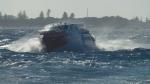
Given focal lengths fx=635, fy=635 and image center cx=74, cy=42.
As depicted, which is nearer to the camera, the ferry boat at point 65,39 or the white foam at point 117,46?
the ferry boat at point 65,39

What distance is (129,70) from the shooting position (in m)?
32.9

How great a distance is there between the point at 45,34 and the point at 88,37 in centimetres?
363

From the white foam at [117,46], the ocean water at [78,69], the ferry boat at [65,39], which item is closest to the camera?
the ocean water at [78,69]

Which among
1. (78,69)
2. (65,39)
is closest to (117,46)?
(65,39)

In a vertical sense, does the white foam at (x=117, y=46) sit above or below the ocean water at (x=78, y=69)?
below

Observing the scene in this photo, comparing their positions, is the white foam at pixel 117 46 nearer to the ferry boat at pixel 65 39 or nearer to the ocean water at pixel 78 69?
the ferry boat at pixel 65 39

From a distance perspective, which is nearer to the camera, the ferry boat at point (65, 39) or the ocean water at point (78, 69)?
the ocean water at point (78, 69)

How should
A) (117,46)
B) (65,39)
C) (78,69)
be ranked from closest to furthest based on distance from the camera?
(78,69) → (65,39) → (117,46)

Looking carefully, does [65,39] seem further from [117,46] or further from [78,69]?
[78,69]

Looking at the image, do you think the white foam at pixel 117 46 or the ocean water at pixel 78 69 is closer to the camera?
the ocean water at pixel 78 69

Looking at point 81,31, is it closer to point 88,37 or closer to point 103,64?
point 88,37

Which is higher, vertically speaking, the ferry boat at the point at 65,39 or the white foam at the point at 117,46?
the ferry boat at the point at 65,39

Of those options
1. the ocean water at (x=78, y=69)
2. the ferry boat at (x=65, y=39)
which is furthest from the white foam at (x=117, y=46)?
the ocean water at (x=78, y=69)

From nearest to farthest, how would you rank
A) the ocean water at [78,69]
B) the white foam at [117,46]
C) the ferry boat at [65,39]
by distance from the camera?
the ocean water at [78,69] < the ferry boat at [65,39] < the white foam at [117,46]
